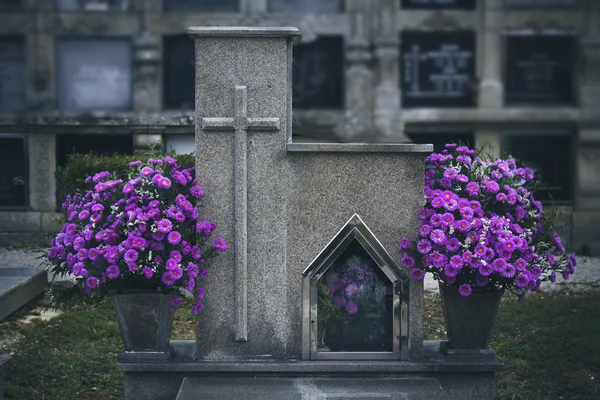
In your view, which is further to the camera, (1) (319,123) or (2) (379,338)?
(1) (319,123)

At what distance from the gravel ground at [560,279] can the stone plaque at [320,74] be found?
4.21 m

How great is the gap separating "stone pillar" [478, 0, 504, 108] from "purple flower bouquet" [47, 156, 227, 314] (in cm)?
971

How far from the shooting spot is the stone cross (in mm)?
5906

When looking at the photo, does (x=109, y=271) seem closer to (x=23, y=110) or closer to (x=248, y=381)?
(x=248, y=381)

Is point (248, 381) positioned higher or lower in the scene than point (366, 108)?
lower

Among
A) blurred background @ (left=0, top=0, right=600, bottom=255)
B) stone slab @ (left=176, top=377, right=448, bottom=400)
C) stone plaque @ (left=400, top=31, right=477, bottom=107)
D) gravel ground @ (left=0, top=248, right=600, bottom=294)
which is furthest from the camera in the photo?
stone plaque @ (left=400, top=31, right=477, bottom=107)

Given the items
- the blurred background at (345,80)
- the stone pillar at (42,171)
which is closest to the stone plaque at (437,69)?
the blurred background at (345,80)

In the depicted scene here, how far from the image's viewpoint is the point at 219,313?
598 cm

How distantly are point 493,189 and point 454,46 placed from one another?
30.6 feet

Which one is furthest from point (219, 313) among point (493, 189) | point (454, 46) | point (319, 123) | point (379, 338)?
point (454, 46)

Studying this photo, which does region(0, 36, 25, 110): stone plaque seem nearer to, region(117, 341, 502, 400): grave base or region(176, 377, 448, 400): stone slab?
Answer: region(117, 341, 502, 400): grave base

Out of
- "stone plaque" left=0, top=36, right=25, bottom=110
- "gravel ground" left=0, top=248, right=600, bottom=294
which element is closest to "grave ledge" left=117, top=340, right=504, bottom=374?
"gravel ground" left=0, top=248, right=600, bottom=294

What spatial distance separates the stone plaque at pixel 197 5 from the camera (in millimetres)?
15109

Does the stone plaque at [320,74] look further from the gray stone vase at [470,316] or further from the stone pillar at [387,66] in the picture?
the gray stone vase at [470,316]
